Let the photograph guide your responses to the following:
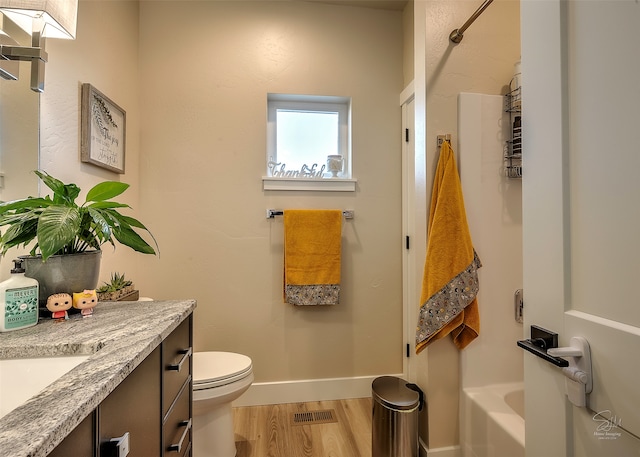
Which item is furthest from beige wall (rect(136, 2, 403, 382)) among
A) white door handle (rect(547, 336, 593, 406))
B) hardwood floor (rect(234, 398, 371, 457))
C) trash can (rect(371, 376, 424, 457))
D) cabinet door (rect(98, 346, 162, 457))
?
white door handle (rect(547, 336, 593, 406))

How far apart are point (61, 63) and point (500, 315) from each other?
228 cm

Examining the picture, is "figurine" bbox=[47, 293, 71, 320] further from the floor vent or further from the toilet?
the floor vent

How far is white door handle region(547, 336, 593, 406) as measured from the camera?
571mm

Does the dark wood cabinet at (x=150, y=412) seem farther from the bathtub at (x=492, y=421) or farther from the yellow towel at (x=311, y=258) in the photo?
the bathtub at (x=492, y=421)

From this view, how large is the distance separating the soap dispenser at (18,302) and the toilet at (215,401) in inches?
28.5

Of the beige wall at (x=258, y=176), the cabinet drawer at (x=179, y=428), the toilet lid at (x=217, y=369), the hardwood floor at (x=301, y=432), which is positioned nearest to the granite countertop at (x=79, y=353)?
the cabinet drawer at (x=179, y=428)

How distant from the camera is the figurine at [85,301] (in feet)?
2.89

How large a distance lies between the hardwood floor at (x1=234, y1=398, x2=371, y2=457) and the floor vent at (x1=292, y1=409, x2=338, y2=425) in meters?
0.02

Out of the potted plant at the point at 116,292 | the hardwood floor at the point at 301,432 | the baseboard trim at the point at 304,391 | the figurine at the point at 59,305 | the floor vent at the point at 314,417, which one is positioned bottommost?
the hardwood floor at the point at 301,432

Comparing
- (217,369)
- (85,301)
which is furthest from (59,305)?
(217,369)

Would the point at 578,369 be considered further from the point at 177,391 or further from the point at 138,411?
the point at 177,391

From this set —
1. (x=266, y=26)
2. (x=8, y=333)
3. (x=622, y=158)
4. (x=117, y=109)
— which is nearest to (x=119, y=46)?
(x=117, y=109)

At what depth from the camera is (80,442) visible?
0.46 m

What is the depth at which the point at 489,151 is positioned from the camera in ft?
4.77
